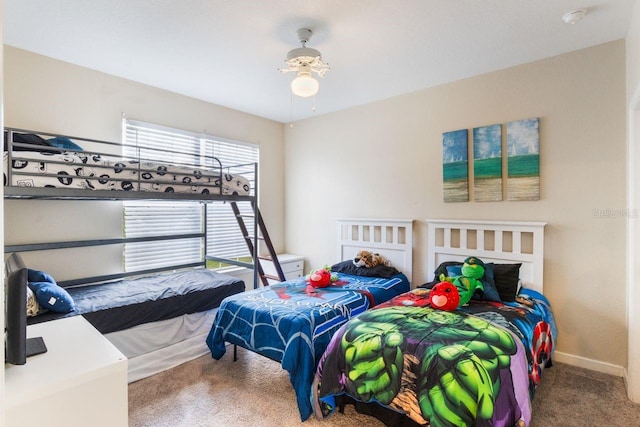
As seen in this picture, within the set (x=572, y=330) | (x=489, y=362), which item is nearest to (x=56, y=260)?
(x=489, y=362)

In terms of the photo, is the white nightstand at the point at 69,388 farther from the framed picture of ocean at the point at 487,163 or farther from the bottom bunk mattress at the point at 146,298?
the framed picture of ocean at the point at 487,163

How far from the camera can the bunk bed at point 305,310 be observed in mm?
2217

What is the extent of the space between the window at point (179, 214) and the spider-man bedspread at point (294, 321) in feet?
4.19

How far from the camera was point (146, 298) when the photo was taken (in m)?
2.67

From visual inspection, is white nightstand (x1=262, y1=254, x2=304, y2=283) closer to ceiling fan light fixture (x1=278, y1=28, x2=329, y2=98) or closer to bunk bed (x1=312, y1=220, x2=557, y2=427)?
bunk bed (x1=312, y1=220, x2=557, y2=427)

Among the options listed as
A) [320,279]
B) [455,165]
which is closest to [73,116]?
[320,279]

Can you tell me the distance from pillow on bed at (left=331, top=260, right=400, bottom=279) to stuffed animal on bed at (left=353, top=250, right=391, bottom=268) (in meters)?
0.05

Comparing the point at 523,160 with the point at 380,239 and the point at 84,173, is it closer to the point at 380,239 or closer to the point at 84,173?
the point at 380,239

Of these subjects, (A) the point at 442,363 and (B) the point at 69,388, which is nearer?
(B) the point at 69,388

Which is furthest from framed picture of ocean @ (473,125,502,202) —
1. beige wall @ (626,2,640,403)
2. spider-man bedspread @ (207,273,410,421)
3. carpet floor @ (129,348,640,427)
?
carpet floor @ (129,348,640,427)

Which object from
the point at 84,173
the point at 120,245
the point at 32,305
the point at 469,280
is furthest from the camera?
the point at 120,245

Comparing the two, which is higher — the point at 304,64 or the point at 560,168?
the point at 304,64

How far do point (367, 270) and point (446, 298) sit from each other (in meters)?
1.31

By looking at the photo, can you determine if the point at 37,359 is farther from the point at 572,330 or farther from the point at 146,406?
the point at 572,330
